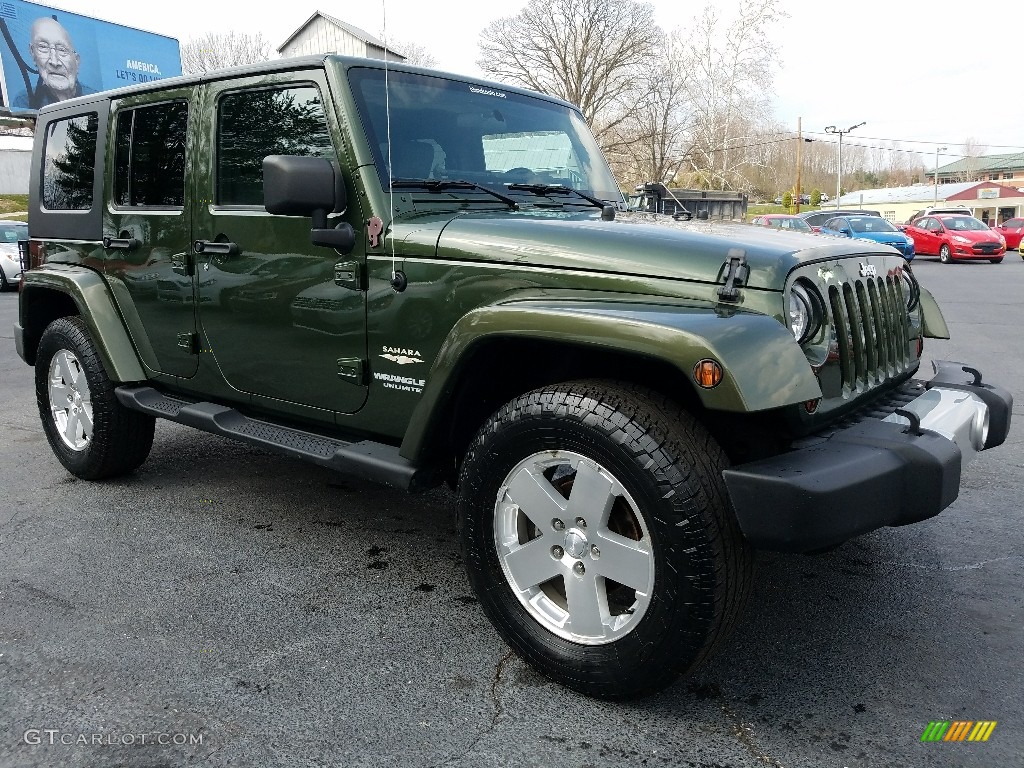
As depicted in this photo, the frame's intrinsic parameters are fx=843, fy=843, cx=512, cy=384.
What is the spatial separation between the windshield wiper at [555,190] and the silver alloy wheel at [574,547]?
1372mm

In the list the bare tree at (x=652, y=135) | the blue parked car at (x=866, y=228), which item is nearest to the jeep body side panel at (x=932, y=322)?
the blue parked car at (x=866, y=228)

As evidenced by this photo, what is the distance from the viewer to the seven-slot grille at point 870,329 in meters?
2.62

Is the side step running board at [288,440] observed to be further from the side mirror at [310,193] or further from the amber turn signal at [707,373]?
the amber turn signal at [707,373]

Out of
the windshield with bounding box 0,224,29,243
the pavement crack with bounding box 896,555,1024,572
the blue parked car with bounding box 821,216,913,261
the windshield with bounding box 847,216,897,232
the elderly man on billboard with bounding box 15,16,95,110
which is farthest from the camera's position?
the elderly man on billboard with bounding box 15,16,95,110

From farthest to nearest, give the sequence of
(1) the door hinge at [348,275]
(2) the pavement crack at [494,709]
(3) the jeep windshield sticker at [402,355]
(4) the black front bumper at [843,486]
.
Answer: (1) the door hinge at [348,275]
(3) the jeep windshield sticker at [402,355]
(2) the pavement crack at [494,709]
(4) the black front bumper at [843,486]

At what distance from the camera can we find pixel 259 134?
11.4 feet

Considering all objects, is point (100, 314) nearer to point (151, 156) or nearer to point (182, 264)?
point (182, 264)

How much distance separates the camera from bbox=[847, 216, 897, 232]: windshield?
23.2m

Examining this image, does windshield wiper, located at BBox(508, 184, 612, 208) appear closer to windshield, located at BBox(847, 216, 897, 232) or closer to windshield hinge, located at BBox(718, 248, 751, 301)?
windshield hinge, located at BBox(718, 248, 751, 301)

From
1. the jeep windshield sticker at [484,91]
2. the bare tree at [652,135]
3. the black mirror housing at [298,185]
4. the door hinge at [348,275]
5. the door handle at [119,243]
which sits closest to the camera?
the black mirror housing at [298,185]

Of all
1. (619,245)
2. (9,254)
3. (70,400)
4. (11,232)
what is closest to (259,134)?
(619,245)

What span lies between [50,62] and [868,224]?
33396 mm

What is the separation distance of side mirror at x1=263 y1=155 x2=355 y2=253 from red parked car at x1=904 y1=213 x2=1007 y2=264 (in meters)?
25.7

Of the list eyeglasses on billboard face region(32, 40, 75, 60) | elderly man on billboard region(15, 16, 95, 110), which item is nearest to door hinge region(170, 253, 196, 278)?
elderly man on billboard region(15, 16, 95, 110)
